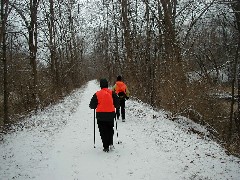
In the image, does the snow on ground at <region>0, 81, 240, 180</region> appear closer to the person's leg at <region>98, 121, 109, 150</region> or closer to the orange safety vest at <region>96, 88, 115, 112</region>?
the person's leg at <region>98, 121, 109, 150</region>

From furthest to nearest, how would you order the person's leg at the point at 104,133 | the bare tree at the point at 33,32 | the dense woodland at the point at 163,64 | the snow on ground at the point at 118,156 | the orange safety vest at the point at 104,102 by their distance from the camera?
the bare tree at the point at 33,32, the dense woodland at the point at 163,64, the orange safety vest at the point at 104,102, the person's leg at the point at 104,133, the snow on ground at the point at 118,156

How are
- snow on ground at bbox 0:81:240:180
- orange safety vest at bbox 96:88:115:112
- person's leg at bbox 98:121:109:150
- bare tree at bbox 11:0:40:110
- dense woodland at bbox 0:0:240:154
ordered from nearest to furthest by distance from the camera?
snow on ground at bbox 0:81:240:180
person's leg at bbox 98:121:109:150
orange safety vest at bbox 96:88:115:112
dense woodland at bbox 0:0:240:154
bare tree at bbox 11:0:40:110

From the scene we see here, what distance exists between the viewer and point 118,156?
9211mm

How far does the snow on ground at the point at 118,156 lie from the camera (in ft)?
25.2

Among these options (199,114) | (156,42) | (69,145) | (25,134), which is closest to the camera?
(69,145)

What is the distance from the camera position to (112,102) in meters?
10.1

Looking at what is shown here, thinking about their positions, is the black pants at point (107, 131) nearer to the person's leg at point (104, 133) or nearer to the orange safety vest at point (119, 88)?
the person's leg at point (104, 133)

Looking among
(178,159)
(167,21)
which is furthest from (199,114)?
(178,159)

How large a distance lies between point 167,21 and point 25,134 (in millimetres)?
9053

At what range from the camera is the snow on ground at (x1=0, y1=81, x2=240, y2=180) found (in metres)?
7.68

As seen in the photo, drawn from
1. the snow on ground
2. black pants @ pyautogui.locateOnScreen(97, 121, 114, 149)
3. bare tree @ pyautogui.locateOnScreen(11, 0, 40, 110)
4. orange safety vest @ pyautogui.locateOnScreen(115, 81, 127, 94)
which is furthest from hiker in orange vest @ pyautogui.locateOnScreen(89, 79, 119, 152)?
bare tree @ pyautogui.locateOnScreen(11, 0, 40, 110)

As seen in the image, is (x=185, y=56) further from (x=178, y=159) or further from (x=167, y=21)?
(x=178, y=159)

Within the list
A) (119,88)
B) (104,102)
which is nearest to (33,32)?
(119,88)

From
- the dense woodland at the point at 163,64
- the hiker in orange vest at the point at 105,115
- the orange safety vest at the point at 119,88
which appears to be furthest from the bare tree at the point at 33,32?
the hiker in orange vest at the point at 105,115
